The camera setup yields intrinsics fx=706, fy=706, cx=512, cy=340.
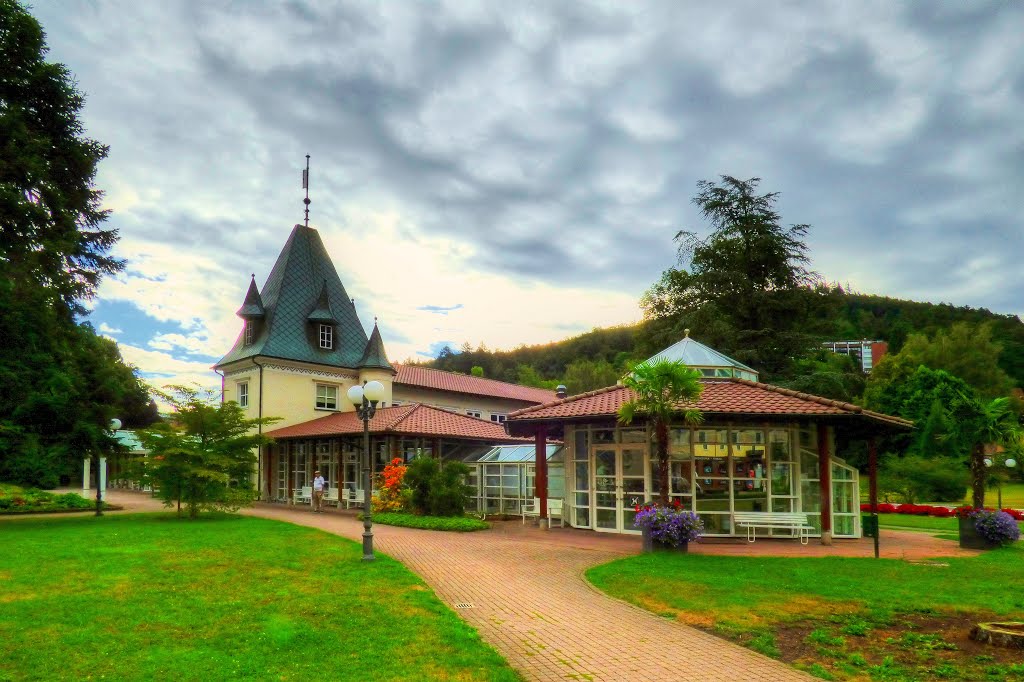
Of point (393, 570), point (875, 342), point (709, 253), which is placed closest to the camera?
point (393, 570)

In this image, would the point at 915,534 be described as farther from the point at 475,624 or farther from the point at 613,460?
the point at 475,624

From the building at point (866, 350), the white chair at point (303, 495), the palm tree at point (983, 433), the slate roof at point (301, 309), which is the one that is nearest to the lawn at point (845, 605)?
the palm tree at point (983, 433)

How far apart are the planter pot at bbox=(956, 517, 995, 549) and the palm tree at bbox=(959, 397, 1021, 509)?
0.77 metres

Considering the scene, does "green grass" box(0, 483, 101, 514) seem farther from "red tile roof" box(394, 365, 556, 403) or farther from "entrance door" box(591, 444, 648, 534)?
"entrance door" box(591, 444, 648, 534)

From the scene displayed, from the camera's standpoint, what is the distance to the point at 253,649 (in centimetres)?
712

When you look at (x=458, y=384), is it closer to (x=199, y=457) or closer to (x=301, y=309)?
(x=301, y=309)

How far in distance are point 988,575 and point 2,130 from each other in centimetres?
2499

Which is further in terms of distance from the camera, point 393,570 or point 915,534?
point 915,534

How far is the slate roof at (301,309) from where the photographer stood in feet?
111

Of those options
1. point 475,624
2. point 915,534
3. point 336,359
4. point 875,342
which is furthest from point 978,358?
point 475,624

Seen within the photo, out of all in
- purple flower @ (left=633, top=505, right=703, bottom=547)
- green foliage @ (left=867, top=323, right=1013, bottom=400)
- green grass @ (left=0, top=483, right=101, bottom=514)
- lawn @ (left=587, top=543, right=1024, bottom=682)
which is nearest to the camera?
lawn @ (left=587, top=543, right=1024, bottom=682)

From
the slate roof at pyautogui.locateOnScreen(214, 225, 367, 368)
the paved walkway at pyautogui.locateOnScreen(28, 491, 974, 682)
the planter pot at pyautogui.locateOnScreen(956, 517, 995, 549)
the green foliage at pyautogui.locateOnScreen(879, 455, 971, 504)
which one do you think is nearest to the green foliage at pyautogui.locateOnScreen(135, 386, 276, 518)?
the paved walkway at pyautogui.locateOnScreen(28, 491, 974, 682)

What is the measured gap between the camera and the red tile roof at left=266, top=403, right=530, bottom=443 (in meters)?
26.4

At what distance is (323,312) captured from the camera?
35188 millimetres
